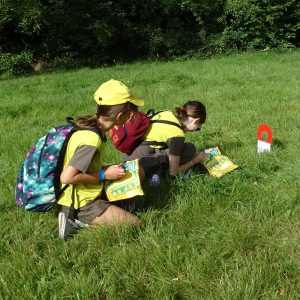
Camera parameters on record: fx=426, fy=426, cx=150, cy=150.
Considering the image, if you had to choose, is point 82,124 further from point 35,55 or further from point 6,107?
point 35,55

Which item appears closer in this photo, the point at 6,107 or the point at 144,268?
the point at 144,268

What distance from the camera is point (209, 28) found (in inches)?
820

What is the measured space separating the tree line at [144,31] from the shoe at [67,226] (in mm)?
15376

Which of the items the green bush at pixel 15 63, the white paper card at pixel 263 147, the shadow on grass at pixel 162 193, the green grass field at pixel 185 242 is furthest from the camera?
the green bush at pixel 15 63

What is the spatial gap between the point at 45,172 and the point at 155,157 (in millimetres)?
1479

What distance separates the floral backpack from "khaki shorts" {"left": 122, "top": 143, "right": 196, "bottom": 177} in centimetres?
122

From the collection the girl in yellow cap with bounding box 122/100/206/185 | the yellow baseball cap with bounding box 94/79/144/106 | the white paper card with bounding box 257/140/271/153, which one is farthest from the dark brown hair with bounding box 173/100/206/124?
the yellow baseball cap with bounding box 94/79/144/106

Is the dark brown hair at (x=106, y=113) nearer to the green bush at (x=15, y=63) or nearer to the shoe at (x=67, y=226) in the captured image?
the shoe at (x=67, y=226)

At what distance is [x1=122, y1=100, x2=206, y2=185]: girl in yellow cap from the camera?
13.8 feet

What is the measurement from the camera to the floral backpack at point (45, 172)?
10.3 ft

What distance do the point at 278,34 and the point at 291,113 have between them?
15.0m

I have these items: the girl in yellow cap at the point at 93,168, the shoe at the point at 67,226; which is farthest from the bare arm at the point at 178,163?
the shoe at the point at 67,226

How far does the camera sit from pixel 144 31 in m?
20.4

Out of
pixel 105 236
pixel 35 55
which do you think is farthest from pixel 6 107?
pixel 35 55
